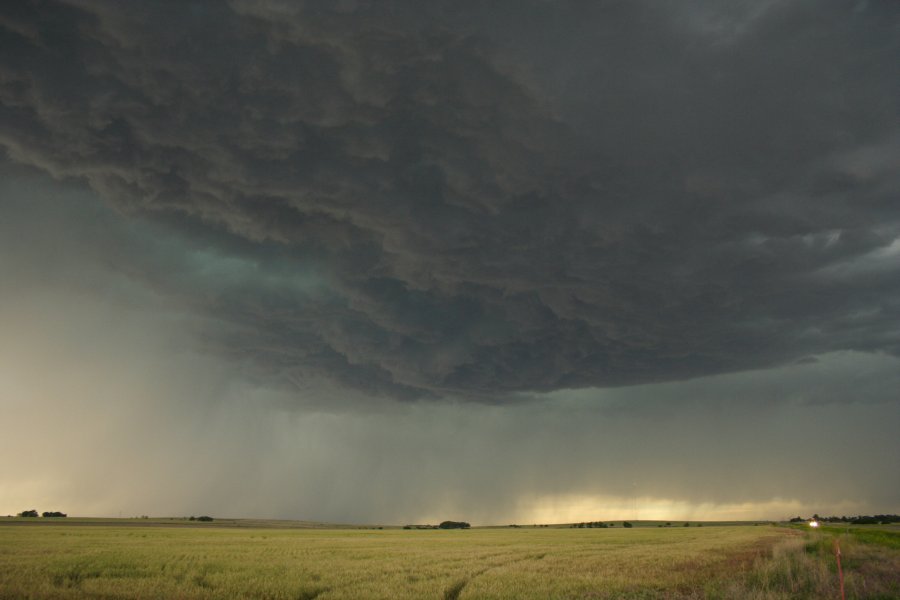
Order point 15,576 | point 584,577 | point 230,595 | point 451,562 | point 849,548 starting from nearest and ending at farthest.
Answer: point 230,595, point 15,576, point 584,577, point 451,562, point 849,548

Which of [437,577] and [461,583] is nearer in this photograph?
[461,583]

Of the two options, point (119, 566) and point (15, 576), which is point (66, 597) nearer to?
point (15, 576)

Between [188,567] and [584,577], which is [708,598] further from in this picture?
[188,567]

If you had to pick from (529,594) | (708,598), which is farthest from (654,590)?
(529,594)

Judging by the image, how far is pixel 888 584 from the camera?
2262 centimetres

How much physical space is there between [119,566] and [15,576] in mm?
6549

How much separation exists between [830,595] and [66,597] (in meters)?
26.3

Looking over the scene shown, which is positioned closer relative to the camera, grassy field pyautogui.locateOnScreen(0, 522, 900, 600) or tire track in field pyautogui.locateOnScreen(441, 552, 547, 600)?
grassy field pyautogui.locateOnScreen(0, 522, 900, 600)

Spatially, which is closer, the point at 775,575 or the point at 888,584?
the point at 888,584

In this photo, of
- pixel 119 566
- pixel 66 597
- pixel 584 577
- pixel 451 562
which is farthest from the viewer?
pixel 451 562

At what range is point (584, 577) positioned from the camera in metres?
25.0

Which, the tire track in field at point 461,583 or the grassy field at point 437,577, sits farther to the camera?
the tire track in field at point 461,583

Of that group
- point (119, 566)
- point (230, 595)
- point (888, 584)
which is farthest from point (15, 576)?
point (888, 584)

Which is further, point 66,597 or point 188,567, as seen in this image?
point 188,567
